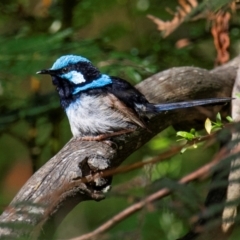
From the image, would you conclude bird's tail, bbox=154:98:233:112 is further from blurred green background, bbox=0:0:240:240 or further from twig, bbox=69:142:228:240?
twig, bbox=69:142:228:240

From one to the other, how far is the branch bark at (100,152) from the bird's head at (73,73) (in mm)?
237

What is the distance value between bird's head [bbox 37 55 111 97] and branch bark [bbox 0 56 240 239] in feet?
0.78

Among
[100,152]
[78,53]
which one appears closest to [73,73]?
[78,53]

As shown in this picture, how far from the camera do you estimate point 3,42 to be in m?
3.40

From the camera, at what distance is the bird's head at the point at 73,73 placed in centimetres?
299

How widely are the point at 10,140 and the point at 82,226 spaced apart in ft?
4.96

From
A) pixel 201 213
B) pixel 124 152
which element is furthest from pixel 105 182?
pixel 201 213

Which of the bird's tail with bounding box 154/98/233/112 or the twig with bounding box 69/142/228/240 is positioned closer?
the twig with bounding box 69/142/228/240

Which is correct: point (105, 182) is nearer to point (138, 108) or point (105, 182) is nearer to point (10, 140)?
point (138, 108)

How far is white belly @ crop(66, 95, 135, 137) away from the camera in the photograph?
271 centimetres

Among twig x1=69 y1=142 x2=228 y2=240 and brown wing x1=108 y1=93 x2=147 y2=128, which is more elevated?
twig x1=69 y1=142 x2=228 y2=240

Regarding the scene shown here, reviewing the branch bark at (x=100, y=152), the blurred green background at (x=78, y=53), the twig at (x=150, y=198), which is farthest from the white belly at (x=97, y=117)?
the twig at (x=150, y=198)

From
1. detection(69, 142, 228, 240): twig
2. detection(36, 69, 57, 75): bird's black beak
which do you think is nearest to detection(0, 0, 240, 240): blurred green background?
detection(36, 69, 57, 75): bird's black beak

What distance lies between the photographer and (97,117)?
2744 millimetres
